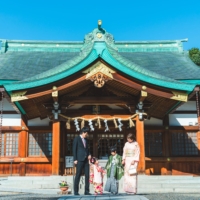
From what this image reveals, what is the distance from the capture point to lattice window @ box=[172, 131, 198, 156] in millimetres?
13133

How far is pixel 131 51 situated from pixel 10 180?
1173 centimetres

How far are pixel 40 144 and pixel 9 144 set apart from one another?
1.34m

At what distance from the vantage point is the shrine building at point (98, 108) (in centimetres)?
1048

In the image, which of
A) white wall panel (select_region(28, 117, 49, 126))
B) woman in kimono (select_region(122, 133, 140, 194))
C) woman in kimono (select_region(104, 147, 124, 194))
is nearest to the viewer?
woman in kimono (select_region(122, 133, 140, 194))

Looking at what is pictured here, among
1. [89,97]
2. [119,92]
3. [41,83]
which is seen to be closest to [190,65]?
[119,92]

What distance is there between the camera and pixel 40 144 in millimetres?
13008

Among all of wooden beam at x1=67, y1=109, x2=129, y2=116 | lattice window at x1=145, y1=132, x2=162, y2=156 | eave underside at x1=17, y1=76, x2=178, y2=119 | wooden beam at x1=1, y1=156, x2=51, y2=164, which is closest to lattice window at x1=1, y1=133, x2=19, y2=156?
wooden beam at x1=1, y1=156, x2=51, y2=164

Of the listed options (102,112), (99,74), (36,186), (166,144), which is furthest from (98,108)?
(36,186)

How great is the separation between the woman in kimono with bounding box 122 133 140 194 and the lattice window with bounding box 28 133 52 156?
5.99 metres

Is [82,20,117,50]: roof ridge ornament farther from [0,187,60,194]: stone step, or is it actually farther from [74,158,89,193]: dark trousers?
[0,187,60,194]: stone step

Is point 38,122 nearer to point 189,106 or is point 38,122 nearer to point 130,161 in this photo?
point 130,161

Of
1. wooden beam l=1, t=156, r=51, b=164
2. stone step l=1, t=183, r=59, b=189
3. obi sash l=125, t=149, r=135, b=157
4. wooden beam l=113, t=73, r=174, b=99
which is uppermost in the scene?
wooden beam l=113, t=73, r=174, b=99

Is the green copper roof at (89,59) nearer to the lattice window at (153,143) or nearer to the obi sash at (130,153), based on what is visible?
the lattice window at (153,143)

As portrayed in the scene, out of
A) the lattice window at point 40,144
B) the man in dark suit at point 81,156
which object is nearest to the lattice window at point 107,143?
the lattice window at point 40,144
